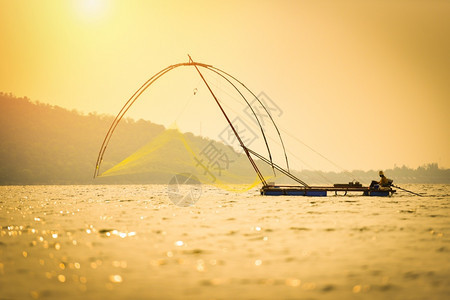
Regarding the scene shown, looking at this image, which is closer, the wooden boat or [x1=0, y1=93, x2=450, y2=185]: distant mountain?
the wooden boat

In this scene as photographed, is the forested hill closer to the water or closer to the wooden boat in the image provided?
the wooden boat

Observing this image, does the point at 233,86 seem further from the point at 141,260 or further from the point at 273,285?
the point at 273,285

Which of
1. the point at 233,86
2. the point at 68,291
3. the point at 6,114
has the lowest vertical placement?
the point at 68,291

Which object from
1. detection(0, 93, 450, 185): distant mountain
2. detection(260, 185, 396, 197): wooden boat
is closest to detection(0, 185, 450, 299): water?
detection(260, 185, 396, 197): wooden boat

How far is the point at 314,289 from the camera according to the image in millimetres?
7223

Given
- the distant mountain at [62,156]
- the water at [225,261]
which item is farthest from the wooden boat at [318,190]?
the distant mountain at [62,156]

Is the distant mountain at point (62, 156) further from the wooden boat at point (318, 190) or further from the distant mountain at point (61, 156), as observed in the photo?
the wooden boat at point (318, 190)

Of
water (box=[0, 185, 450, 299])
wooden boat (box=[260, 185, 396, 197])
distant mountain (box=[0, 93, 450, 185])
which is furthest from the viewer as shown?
distant mountain (box=[0, 93, 450, 185])

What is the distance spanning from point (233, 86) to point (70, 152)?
558 ft

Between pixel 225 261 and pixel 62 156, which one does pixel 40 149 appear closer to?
pixel 62 156

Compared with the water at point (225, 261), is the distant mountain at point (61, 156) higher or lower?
higher

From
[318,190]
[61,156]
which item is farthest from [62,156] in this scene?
[318,190]

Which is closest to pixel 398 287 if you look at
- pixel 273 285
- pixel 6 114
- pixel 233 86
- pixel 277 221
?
pixel 273 285

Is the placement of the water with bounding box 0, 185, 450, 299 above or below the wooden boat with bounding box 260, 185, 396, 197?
below
